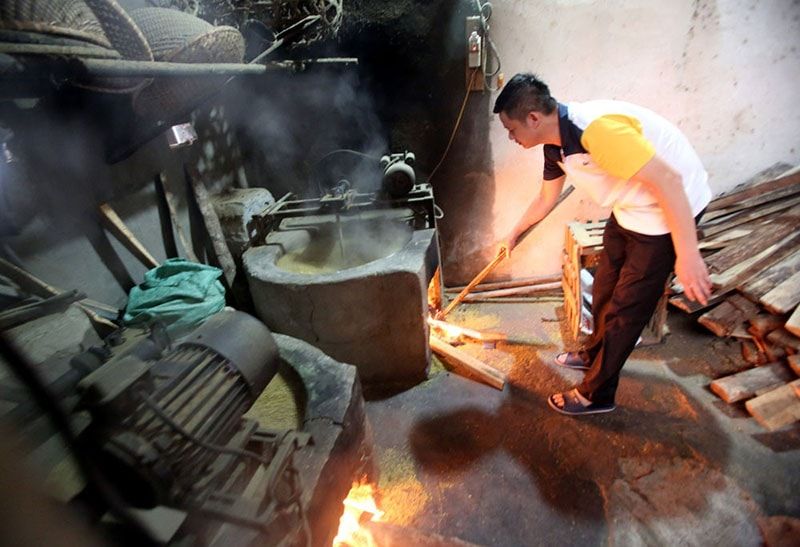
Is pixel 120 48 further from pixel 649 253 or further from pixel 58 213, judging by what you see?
pixel 649 253

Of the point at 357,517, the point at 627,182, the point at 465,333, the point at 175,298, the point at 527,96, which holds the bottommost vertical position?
the point at 465,333

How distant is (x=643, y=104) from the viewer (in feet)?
15.6

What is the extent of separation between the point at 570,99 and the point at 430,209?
227cm

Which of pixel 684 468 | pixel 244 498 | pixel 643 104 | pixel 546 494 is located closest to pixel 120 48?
pixel 244 498

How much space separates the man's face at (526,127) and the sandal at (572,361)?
2.50 m

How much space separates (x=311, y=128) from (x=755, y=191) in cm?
568

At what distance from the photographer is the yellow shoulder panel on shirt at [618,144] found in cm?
233

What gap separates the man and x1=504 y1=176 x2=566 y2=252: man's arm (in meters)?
0.14

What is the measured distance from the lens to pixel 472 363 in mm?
4145

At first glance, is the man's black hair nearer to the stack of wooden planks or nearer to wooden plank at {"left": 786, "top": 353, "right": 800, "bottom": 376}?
the stack of wooden planks

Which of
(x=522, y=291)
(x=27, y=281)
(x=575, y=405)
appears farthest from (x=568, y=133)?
(x=27, y=281)

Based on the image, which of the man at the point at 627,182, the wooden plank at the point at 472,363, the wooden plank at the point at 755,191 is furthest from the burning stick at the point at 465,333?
the wooden plank at the point at 755,191

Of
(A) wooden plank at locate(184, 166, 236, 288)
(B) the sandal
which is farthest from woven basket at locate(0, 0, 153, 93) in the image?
(B) the sandal

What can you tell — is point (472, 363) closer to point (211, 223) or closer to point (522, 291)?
point (522, 291)
